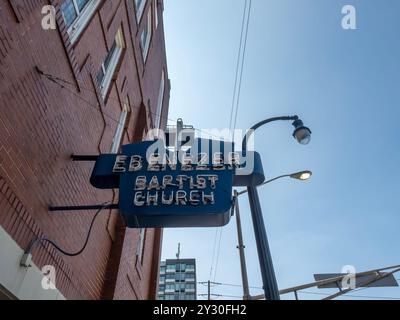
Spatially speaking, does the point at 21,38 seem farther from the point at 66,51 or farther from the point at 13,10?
the point at 66,51

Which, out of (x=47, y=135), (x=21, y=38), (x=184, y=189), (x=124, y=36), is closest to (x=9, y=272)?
(x=47, y=135)

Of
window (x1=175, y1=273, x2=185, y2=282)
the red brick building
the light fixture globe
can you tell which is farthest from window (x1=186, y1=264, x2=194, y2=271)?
the light fixture globe

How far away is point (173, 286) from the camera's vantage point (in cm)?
10719

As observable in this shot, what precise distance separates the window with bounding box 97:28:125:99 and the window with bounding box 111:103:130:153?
3.47 feet

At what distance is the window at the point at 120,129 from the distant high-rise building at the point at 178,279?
105588 mm

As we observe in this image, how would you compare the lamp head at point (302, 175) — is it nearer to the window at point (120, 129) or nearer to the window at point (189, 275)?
the window at point (120, 129)

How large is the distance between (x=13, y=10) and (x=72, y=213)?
3.23 metres

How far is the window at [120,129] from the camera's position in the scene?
8.23 m

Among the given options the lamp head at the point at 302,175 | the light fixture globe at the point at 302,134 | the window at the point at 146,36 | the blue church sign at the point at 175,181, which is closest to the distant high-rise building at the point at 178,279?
the window at the point at 146,36

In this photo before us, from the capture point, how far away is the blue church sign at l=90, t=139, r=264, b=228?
4746 mm

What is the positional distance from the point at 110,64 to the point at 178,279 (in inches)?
4307

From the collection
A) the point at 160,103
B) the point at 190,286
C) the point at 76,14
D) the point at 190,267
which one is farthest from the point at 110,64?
the point at 190,267

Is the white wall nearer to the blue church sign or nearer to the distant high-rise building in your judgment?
the blue church sign

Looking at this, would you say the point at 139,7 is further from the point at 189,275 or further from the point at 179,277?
the point at 189,275
